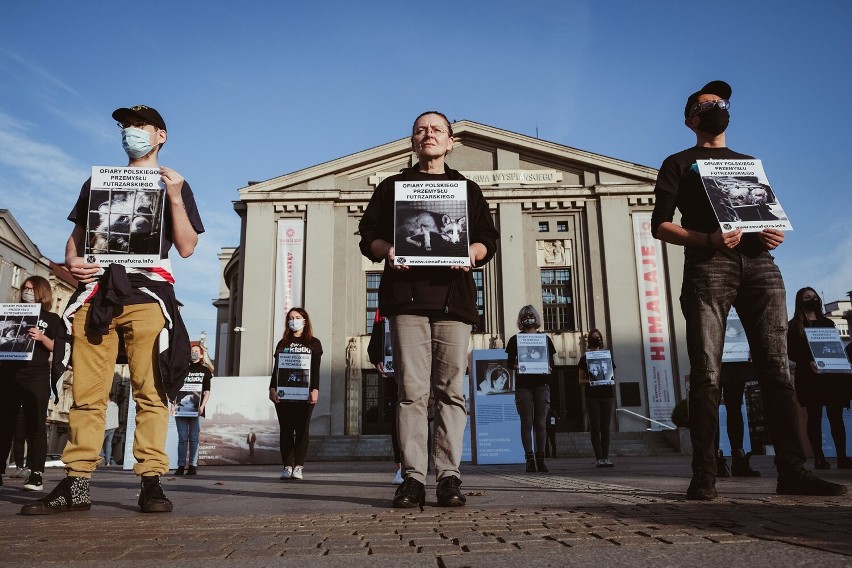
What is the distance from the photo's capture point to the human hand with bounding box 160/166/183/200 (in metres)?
4.20

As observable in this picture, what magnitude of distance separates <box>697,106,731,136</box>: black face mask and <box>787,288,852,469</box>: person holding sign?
5219 mm

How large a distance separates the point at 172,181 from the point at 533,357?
21.6 feet

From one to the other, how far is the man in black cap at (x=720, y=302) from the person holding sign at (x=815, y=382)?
5045 millimetres

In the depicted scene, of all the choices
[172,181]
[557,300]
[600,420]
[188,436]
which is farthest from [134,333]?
[557,300]

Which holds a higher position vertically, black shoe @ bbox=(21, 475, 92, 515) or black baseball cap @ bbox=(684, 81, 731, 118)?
black baseball cap @ bbox=(684, 81, 731, 118)

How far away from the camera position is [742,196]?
4.25 meters

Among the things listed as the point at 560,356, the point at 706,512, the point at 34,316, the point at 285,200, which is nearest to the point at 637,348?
the point at 560,356

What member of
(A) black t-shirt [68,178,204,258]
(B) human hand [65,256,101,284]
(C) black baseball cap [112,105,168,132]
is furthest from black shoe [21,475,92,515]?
(C) black baseball cap [112,105,168,132]

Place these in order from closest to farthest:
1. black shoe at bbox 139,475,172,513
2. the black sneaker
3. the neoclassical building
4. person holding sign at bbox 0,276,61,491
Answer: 1. black shoe at bbox 139,475,172,513
2. the black sneaker
3. person holding sign at bbox 0,276,61,491
4. the neoclassical building

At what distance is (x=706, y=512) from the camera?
3.15 meters

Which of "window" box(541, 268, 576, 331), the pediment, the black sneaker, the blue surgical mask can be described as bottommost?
the black sneaker

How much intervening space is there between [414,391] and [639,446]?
73.0ft

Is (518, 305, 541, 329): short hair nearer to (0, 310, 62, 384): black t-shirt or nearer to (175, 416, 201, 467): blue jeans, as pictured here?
(175, 416, 201, 467): blue jeans

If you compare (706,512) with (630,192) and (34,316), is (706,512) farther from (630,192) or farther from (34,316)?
(630,192)
